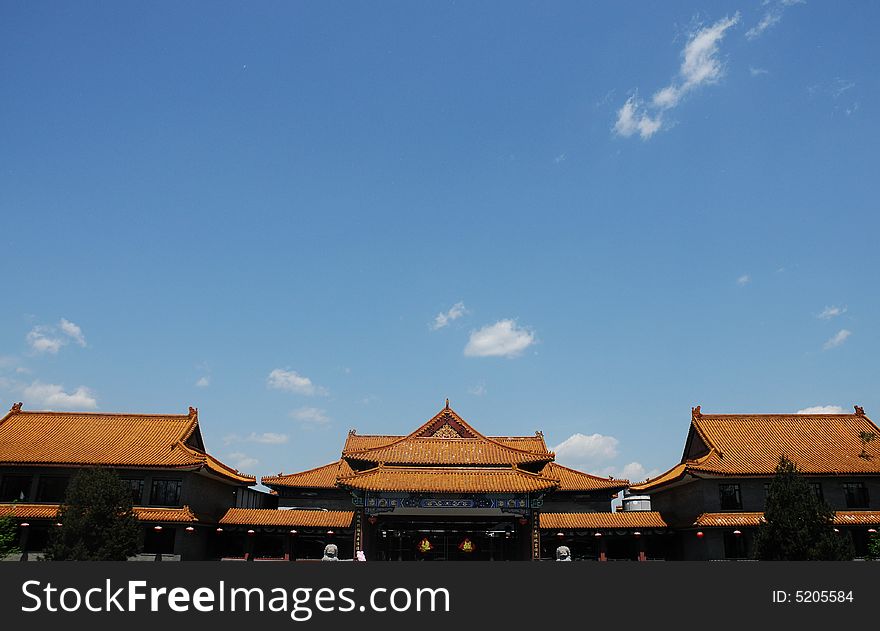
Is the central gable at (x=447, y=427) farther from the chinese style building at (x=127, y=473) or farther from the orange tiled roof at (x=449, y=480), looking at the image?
the chinese style building at (x=127, y=473)

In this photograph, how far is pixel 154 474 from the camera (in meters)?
39.2

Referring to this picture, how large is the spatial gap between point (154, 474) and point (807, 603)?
113ft

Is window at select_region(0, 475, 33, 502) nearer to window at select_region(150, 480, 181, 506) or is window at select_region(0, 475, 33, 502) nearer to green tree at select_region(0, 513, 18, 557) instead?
green tree at select_region(0, 513, 18, 557)

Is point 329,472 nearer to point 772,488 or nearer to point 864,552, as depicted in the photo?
point 772,488

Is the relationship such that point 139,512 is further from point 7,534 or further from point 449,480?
point 449,480

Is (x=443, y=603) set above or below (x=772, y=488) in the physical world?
below

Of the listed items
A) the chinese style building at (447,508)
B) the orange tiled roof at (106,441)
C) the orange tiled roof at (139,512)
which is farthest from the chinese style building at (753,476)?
the orange tiled roof at (139,512)

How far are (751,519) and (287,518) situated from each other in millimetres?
26771

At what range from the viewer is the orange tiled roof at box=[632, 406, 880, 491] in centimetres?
3938

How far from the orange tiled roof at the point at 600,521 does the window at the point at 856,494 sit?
33.3 ft

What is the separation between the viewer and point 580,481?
47.8 meters

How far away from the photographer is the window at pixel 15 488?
38656 millimetres

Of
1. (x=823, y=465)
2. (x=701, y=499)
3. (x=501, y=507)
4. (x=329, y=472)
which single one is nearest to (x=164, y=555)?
(x=329, y=472)

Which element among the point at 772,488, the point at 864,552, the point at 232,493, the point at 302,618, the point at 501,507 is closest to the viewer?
the point at 302,618
